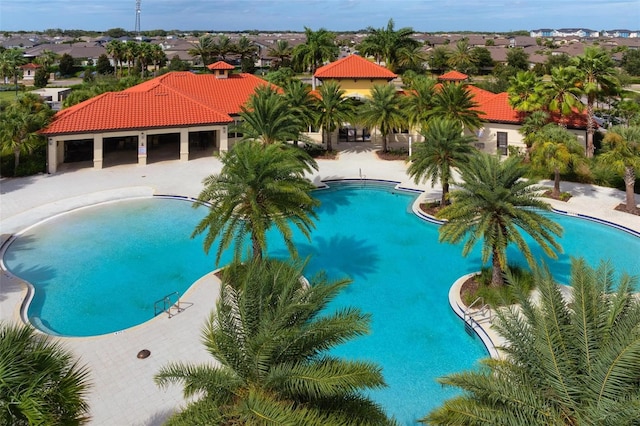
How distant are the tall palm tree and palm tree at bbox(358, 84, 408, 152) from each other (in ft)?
94.8

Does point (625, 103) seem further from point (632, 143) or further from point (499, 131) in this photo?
point (632, 143)

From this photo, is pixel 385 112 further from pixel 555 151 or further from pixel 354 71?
pixel 555 151

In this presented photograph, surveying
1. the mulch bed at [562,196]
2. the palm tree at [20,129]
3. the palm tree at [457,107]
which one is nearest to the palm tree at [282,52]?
the palm tree at [457,107]

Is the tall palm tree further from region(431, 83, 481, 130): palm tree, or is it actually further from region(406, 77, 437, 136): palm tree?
region(406, 77, 437, 136): palm tree

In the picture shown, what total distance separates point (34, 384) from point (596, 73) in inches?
1435

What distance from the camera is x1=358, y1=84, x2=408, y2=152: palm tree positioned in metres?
35.9

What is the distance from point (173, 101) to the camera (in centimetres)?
3725

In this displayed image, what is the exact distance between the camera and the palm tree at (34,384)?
18.9ft

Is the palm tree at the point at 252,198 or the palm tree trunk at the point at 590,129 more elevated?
the palm tree trunk at the point at 590,129

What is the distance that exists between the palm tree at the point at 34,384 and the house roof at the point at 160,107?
29.3 m

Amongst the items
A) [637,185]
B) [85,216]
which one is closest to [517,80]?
[637,185]

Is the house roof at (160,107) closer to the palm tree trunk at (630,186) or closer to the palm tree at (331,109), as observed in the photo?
the palm tree at (331,109)

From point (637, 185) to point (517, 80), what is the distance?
438 inches

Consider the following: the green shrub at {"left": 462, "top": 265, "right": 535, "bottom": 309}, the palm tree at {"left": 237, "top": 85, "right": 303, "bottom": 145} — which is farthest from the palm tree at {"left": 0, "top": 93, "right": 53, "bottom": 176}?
the green shrub at {"left": 462, "top": 265, "right": 535, "bottom": 309}
